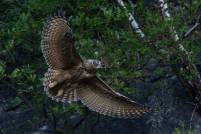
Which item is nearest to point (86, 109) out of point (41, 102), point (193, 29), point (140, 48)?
point (41, 102)

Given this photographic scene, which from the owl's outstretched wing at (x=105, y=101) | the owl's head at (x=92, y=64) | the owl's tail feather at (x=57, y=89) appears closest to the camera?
the owl's head at (x=92, y=64)

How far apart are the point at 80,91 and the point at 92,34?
73cm

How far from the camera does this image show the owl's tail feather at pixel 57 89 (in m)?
8.13

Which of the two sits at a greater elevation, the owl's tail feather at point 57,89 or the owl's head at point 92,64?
the owl's head at point 92,64

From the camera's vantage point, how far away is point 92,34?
8680 millimetres

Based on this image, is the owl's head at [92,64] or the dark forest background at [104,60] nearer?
the owl's head at [92,64]

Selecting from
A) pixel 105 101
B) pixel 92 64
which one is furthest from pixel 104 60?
pixel 105 101

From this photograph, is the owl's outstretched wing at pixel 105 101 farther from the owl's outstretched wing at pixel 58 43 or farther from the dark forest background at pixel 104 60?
the owl's outstretched wing at pixel 58 43

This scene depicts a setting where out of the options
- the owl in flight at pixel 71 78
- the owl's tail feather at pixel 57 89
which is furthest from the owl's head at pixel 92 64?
the owl's tail feather at pixel 57 89

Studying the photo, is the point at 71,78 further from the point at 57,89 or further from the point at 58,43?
the point at 58,43

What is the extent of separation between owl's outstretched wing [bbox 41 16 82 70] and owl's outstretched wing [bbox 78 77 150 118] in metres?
0.43

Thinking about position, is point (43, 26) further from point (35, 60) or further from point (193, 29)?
point (193, 29)

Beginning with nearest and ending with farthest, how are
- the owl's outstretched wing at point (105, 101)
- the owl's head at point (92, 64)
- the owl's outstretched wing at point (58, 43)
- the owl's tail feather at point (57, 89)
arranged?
1. the owl's head at point (92, 64)
2. the owl's outstretched wing at point (58, 43)
3. the owl's tail feather at point (57, 89)
4. the owl's outstretched wing at point (105, 101)

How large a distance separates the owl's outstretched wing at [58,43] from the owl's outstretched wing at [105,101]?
Result: 43 cm
